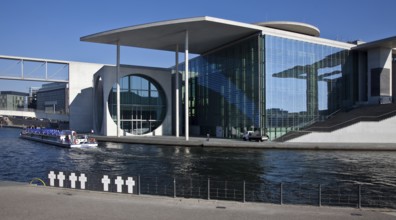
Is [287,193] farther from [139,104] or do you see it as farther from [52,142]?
[139,104]

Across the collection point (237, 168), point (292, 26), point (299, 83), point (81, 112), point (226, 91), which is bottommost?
point (237, 168)

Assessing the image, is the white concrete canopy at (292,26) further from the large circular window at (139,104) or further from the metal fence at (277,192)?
the metal fence at (277,192)

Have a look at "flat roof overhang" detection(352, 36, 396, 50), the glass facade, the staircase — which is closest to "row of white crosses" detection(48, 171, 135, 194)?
the staircase

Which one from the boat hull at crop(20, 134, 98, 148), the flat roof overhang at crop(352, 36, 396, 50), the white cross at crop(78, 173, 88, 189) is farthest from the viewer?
the flat roof overhang at crop(352, 36, 396, 50)

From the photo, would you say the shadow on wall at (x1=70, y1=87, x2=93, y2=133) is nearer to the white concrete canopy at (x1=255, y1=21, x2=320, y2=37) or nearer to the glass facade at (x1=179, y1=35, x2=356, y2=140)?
the glass facade at (x1=179, y1=35, x2=356, y2=140)

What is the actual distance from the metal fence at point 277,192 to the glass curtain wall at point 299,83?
1144 inches

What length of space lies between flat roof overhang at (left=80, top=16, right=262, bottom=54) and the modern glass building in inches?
4.8

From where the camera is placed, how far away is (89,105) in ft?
250

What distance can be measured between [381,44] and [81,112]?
176 feet

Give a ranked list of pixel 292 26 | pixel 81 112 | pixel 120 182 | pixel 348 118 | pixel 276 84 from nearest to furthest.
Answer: pixel 120 182
pixel 348 118
pixel 276 84
pixel 292 26
pixel 81 112

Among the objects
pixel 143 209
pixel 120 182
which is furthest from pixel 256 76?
pixel 143 209

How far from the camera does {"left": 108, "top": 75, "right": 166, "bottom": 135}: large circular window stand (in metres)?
58.7

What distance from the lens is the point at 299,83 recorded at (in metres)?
48.3

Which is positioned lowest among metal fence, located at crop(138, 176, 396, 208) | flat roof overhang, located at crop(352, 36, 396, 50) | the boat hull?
the boat hull
